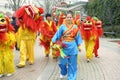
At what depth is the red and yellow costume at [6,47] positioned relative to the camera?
8.88 metres

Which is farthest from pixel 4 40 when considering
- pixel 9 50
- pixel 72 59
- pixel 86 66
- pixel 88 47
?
pixel 88 47

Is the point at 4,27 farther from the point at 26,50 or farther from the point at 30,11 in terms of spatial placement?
the point at 26,50

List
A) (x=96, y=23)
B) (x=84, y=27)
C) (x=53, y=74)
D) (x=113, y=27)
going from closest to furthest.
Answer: (x=53, y=74), (x=84, y=27), (x=96, y=23), (x=113, y=27)

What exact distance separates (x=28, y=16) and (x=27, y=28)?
1.45 feet

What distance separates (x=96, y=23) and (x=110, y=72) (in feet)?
12.4

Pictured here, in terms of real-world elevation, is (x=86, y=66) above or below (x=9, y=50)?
below

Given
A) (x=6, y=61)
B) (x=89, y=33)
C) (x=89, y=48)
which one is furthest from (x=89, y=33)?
(x=6, y=61)

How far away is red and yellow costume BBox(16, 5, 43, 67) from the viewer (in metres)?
10.7

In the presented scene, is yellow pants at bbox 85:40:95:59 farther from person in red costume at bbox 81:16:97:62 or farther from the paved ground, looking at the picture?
the paved ground

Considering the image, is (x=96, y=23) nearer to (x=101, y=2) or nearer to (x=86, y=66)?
(x=86, y=66)

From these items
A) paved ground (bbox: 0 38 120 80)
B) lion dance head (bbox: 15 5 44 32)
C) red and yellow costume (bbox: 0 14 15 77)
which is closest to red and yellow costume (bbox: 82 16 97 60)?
paved ground (bbox: 0 38 120 80)

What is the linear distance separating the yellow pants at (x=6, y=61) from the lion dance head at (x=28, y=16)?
188cm

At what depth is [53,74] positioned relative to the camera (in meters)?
9.41

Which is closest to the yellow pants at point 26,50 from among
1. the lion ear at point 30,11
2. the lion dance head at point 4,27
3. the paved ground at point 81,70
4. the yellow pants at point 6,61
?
the paved ground at point 81,70
